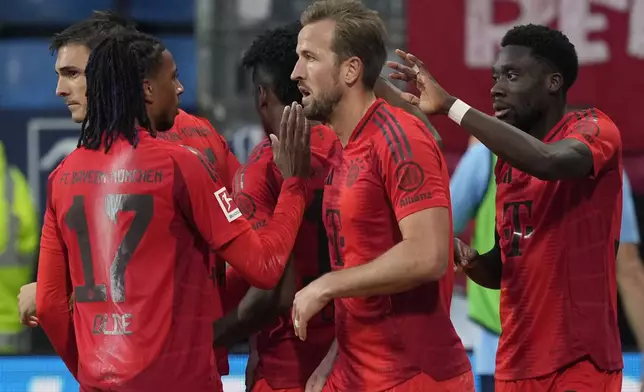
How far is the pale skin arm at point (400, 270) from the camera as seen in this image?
336cm

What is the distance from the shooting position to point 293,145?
3.74 meters

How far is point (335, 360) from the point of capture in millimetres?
3801

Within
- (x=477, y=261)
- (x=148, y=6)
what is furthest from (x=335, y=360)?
(x=148, y=6)

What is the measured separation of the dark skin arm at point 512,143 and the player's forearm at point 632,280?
1272 mm

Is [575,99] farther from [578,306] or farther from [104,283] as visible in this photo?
[104,283]

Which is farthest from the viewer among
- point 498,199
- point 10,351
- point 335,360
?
point 10,351

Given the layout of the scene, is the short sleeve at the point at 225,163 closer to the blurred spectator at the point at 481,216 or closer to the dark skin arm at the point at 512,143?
the dark skin arm at the point at 512,143

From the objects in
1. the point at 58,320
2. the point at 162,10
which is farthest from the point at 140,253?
the point at 162,10

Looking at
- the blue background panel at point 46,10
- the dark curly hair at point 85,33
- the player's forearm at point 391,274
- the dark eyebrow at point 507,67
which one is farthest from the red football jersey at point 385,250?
the blue background panel at point 46,10

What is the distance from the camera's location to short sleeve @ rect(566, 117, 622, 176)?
3922mm

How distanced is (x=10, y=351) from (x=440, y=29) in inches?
116

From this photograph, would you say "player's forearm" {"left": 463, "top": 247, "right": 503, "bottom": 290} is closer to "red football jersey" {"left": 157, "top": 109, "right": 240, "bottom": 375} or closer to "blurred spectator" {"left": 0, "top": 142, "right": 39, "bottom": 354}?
"red football jersey" {"left": 157, "top": 109, "right": 240, "bottom": 375}

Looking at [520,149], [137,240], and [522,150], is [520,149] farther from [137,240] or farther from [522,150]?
[137,240]

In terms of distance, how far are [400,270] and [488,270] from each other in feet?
3.16
